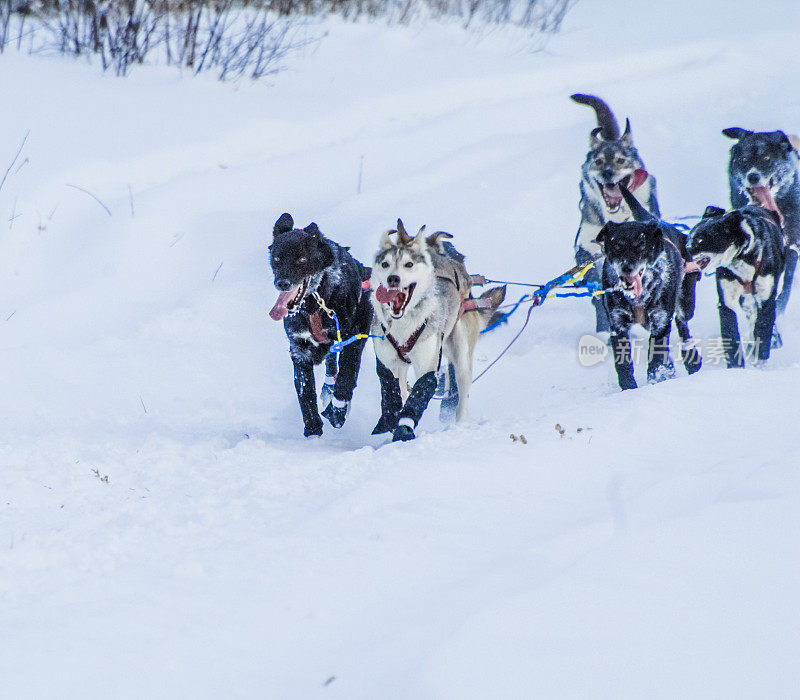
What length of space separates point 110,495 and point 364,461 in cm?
83

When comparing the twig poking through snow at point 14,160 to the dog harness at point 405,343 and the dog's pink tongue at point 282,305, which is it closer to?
the dog's pink tongue at point 282,305

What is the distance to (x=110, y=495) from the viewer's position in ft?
11.1

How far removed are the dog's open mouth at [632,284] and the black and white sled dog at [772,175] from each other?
1.69 m

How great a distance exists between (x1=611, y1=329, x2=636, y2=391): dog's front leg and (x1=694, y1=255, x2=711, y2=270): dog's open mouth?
1.66 feet

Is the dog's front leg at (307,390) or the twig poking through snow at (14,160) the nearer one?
the dog's front leg at (307,390)

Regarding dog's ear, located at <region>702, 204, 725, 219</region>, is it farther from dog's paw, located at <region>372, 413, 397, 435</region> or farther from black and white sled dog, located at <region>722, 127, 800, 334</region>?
dog's paw, located at <region>372, 413, 397, 435</region>

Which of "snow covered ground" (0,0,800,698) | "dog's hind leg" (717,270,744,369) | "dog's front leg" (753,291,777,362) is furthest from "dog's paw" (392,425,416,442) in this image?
"dog's front leg" (753,291,777,362)

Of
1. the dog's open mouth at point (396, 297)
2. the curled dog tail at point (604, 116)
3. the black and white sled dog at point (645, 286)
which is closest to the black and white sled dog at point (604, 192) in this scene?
the curled dog tail at point (604, 116)

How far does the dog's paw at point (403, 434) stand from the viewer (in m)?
3.98

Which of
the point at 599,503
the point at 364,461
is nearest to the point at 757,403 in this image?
the point at 599,503

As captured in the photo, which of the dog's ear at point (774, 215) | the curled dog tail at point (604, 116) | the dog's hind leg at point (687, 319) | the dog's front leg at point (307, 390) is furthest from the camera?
the curled dog tail at point (604, 116)

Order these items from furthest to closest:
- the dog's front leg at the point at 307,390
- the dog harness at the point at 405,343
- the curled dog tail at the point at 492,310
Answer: the curled dog tail at the point at 492,310 < the dog's front leg at the point at 307,390 < the dog harness at the point at 405,343

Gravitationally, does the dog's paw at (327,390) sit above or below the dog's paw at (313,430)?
above

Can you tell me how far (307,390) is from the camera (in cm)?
443
